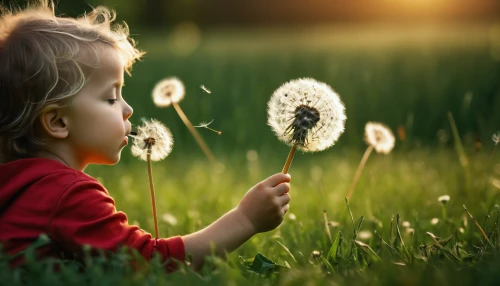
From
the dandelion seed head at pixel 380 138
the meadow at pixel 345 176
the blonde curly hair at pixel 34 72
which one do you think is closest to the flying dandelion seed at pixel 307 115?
the meadow at pixel 345 176

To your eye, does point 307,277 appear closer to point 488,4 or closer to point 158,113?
point 158,113

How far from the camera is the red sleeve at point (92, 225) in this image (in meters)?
2.07

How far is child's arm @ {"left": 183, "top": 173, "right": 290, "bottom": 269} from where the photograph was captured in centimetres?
222

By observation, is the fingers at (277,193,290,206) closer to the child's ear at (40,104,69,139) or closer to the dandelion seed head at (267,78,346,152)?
the dandelion seed head at (267,78,346,152)

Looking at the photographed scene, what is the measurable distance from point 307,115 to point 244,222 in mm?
438

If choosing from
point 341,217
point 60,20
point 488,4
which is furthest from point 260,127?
point 488,4

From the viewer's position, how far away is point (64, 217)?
2082 mm

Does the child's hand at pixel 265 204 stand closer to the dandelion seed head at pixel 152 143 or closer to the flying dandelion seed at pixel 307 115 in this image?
the flying dandelion seed at pixel 307 115

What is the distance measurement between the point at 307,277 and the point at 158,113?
5.23 m

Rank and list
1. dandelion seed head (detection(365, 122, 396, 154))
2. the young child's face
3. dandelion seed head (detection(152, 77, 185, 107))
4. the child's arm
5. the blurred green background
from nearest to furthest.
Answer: the child's arm → the young child's face → dandelion seed head (detection(152, 77, 185, 107)) → dandelion seed head (detection(365, 122, 396, 154)) → the blurred green background

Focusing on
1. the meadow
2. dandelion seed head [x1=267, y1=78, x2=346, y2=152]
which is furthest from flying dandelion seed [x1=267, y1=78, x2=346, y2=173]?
the meadow

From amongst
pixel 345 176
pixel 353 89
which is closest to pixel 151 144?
pixel 345 176

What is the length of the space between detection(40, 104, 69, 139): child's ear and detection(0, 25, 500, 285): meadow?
50cm

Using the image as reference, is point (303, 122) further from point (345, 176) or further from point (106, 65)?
point (345, 176)
